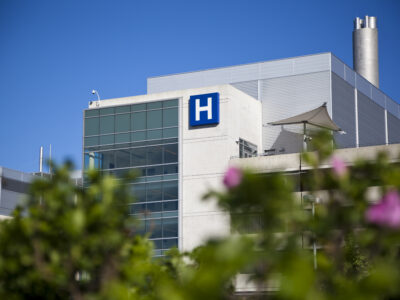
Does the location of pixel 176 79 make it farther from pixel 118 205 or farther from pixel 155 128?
pixel 118 205

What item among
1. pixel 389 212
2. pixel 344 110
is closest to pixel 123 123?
pixel 344 110

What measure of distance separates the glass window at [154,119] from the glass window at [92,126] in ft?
14.0

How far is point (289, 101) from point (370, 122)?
9.48m

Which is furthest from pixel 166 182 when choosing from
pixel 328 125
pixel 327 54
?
pixel 327 54

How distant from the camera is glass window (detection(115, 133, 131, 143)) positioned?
55.1 m

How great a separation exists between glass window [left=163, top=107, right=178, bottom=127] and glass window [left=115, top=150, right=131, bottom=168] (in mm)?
3412

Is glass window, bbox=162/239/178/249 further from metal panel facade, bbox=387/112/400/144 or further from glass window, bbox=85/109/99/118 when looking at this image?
metal panel facade, bbox=387/112/400/144

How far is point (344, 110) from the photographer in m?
59.9

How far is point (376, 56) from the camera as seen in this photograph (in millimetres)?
73125

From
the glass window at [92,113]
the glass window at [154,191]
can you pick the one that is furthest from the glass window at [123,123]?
→ the glass window at [154,191]

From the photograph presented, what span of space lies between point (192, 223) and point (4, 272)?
4300 cm

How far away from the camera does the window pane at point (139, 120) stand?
54.8m

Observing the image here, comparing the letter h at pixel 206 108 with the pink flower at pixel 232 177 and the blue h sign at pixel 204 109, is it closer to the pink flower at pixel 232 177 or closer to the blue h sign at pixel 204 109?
the blue h sign at pixel 204 109

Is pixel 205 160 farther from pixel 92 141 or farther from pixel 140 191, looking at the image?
pixel 92 141
